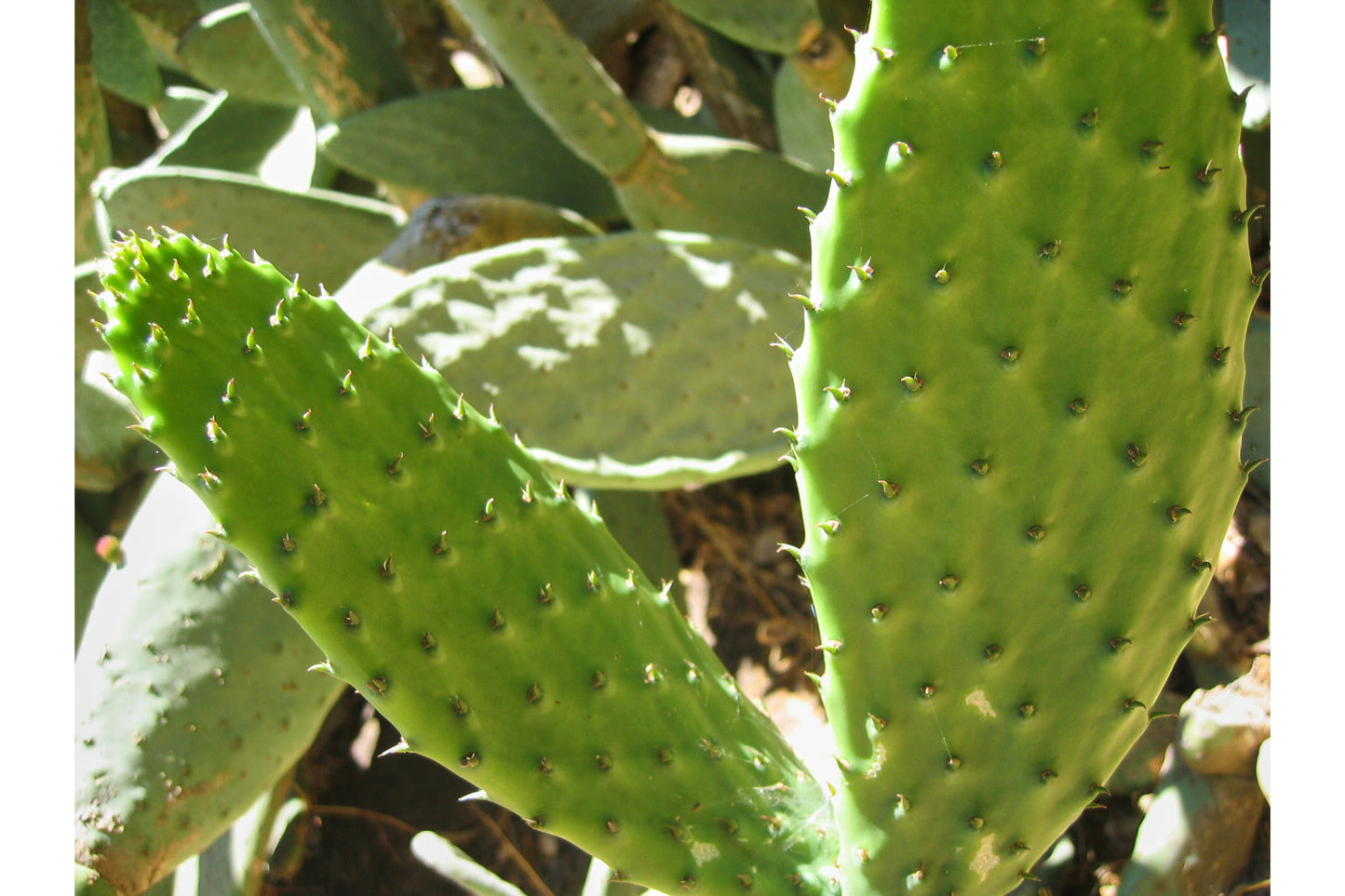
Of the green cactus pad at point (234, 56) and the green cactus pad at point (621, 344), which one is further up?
the green cactus pad at point (234, 56)

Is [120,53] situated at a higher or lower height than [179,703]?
higher

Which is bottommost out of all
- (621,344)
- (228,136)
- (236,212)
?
(621,344)

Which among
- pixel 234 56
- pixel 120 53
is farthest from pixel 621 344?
pixel 120 53

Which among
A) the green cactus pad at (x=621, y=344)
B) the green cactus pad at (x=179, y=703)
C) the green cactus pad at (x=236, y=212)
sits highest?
the green cactus pad at (x=236, y=212)

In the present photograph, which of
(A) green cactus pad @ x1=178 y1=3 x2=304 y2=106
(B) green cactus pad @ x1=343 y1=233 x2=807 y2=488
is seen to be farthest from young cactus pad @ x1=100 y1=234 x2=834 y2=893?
(A) green cactus pad @ x1=178 y1=3 x2=304 y2=106

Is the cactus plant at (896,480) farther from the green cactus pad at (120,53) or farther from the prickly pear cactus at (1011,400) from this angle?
the green cactus pad at (120,53)

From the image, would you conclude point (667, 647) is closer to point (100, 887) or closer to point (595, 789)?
point (595, 789)

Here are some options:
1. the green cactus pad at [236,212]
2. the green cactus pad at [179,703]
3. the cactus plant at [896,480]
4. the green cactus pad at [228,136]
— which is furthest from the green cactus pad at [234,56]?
the cactus plant at [896,480]

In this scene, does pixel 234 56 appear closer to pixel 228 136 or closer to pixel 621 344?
pixel 228 136
